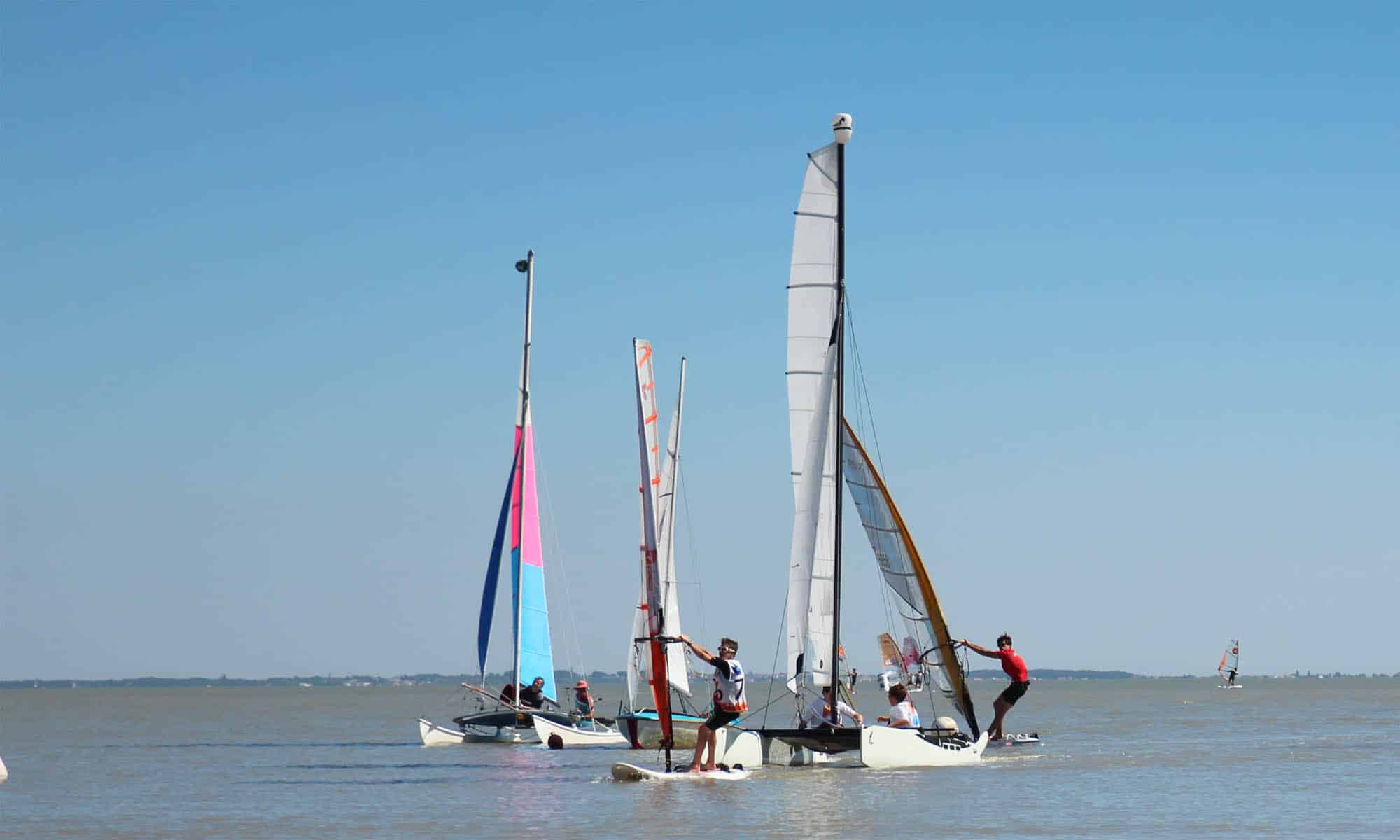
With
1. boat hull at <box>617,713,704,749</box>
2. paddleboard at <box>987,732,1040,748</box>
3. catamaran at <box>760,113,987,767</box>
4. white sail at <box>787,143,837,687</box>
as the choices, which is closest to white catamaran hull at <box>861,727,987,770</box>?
catamaran at <box>760,113,987,767</box>

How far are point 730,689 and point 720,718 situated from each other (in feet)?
2.32

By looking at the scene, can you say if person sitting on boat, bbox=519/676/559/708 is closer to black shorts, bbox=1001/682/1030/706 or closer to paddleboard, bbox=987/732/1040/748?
paddleboard, bbox=987/732/1040/748

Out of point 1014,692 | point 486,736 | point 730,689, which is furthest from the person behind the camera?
point 486,736

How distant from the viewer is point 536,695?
38125 millimetres

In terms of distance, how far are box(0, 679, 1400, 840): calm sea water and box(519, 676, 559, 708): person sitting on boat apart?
1429 mm

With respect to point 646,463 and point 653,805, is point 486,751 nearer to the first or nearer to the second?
point 646,463

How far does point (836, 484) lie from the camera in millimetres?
26375

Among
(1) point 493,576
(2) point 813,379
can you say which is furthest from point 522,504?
(2) point 813,379

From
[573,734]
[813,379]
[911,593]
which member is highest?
[813,379]

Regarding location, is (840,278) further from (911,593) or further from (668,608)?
(668,608)

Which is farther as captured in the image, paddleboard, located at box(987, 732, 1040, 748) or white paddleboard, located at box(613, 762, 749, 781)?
paddleboard, located at box(987, 732, 1040, 748)

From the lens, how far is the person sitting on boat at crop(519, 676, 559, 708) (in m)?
38.0

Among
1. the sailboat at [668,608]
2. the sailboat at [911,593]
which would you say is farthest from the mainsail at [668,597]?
the sailboat at [911,593]

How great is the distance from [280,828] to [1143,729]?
33.9m
